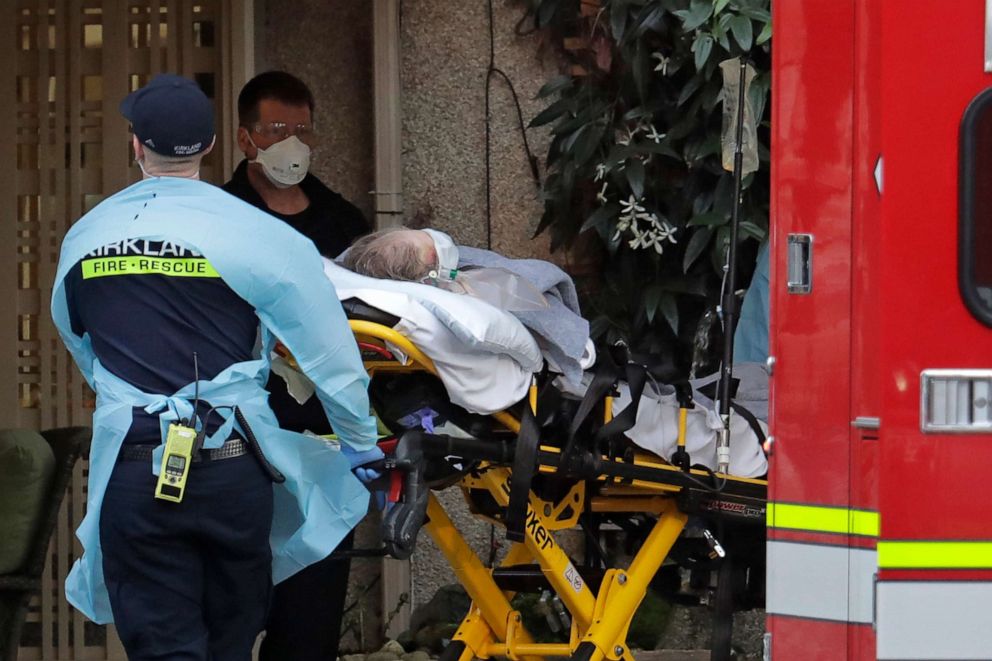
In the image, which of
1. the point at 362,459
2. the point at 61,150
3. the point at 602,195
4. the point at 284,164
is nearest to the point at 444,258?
the point at 362,459

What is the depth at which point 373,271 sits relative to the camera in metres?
4.53

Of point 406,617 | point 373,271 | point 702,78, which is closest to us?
point 373,271

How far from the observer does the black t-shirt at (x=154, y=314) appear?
3.82 m

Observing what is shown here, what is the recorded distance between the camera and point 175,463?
376 centimetres

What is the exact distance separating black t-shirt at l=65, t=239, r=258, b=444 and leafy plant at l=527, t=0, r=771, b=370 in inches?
106

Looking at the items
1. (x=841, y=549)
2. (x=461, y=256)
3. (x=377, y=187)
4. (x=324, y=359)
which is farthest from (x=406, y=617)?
(x=841, y=549)

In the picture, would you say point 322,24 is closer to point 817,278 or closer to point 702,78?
point 702,78

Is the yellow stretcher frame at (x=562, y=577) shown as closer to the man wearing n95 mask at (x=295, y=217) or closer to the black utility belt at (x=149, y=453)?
the man wearing n95 mask at (x=295, y=217)

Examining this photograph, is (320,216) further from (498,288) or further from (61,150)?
(61,150)

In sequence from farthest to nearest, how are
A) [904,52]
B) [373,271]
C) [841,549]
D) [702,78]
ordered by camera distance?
[702,78] → [373,271] → [841,549] → [904,52]

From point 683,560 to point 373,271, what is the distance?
4.37 feet

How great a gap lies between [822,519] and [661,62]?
346 centimetres

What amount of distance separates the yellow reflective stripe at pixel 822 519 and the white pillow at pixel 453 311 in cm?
112

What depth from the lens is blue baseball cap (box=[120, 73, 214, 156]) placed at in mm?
3895
